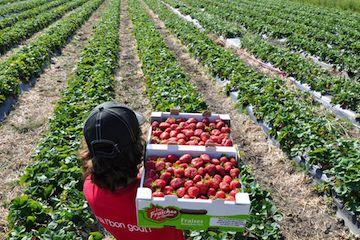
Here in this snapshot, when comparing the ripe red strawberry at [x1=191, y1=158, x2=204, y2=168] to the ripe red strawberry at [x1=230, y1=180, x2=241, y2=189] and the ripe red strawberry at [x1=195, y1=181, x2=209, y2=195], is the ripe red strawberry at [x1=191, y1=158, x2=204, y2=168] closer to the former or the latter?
the ripe red strawberry at [x1=195, y1=181, x2=209, y2=195]

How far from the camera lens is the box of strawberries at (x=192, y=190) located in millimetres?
3088

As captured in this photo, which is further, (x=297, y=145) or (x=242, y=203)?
(x=297, y=145)

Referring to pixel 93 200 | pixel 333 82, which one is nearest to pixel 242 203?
pixel 93 200

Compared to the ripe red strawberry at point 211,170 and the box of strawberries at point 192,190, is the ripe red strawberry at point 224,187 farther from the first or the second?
the ripe red strawberry at point 211,170

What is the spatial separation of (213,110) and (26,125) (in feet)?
15.4

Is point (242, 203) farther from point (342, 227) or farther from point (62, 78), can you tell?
point (62, 78)

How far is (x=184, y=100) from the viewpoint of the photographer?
27.8ft

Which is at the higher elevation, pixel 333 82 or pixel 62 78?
pixel 333 82

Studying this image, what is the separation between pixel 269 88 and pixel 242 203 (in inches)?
252

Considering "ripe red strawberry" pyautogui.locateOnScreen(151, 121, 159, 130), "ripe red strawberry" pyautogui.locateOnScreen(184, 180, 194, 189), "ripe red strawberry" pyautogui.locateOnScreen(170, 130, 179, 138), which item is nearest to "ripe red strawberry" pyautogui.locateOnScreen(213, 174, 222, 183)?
"ripe red strawberry" pyautogui.locateOnScreen(184, 180, 194, 189)

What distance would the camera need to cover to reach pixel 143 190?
2.97 metres

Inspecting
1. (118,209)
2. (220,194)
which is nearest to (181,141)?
(220,194)

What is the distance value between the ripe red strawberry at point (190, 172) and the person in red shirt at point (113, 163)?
60cm

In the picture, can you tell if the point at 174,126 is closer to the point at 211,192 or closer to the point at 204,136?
the point at 204,136
